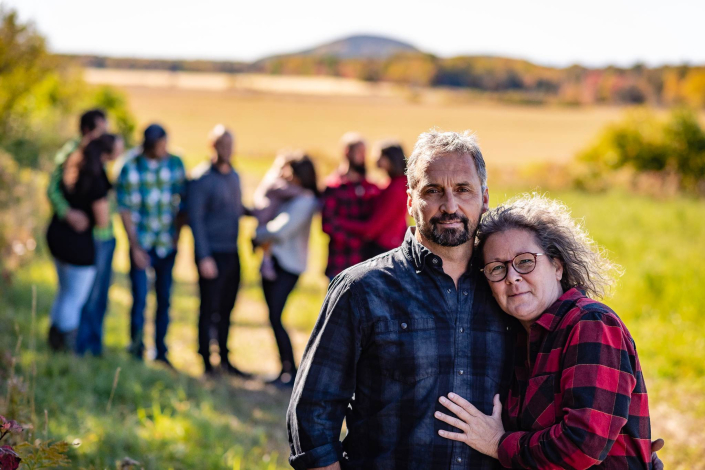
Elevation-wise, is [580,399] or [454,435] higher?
[580,399]

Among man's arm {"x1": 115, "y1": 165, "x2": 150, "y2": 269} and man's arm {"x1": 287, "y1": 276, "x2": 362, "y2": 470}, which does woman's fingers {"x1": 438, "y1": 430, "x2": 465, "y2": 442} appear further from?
man's arm {"x1": 115, "y1": 165, "x2": 150, "y2": 269}

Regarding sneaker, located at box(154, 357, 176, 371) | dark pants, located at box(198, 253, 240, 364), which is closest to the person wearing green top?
sneaker, located at box(154, 357, 176, 371)

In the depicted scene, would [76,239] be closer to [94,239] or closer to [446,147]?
[94,239]

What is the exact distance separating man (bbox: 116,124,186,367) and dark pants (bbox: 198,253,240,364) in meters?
0.36

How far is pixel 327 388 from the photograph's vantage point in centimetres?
215

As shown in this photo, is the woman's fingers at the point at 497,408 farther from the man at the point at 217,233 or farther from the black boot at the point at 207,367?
the black boot at the point at 207,367

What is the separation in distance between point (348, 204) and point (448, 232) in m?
3.02

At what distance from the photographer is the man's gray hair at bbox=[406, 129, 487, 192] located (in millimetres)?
2213

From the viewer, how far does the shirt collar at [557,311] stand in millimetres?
2086

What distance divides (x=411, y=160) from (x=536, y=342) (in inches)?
29.5

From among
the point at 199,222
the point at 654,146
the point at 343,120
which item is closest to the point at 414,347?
the point at 199,222

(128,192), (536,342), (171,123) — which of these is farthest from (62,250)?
(171,123)

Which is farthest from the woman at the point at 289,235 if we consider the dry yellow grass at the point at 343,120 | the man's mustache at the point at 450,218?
the dry yellow grass at the point at 343,120

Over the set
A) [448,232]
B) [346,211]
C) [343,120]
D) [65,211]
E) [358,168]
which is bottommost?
[65,211]
